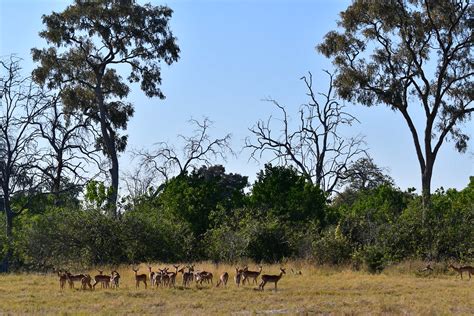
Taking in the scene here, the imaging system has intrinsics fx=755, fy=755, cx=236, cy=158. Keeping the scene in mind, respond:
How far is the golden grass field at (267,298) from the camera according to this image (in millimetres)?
16797

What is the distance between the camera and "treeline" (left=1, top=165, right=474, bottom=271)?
30594mm

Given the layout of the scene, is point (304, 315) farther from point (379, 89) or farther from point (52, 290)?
point (379, 89)

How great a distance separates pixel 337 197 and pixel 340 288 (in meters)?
35.9

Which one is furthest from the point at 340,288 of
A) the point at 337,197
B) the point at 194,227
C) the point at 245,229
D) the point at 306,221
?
the point at 337,197

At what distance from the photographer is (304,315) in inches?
626

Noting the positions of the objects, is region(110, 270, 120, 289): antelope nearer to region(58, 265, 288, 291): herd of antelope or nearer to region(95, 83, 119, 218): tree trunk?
region(58, 265, 288, 291): herd of antelope

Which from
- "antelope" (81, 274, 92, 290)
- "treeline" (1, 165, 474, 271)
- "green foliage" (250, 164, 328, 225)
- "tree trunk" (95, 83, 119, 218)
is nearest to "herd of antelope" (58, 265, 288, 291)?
"antelope" (81, 274, 92, 290)

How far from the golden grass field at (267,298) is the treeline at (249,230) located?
186 inches

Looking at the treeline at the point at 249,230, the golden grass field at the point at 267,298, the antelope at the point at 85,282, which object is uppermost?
the treeline at the point at 249,230

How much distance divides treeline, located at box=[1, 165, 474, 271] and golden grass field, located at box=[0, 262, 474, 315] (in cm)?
473

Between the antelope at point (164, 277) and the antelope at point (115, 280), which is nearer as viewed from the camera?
the antelope at point (115, 280)

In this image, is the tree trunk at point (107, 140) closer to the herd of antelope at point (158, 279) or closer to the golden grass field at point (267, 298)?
the golden grass field at point (267, 298)

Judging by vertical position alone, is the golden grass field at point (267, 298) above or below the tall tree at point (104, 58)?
below

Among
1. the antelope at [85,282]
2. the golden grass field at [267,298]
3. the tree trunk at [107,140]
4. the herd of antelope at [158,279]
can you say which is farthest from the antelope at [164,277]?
the tree trunk at [107,140]
